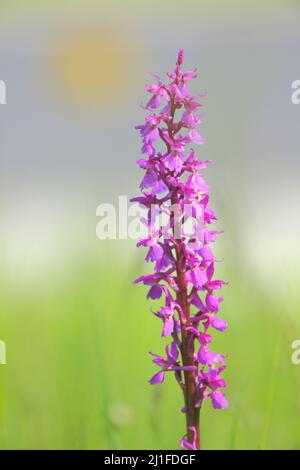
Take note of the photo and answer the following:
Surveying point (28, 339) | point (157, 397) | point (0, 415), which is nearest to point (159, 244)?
point (157, 397)

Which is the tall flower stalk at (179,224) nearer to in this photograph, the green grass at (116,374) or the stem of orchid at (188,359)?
the stem of orchid at (188,359)

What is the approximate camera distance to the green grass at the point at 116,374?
12.3ft

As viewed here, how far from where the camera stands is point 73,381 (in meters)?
4.33

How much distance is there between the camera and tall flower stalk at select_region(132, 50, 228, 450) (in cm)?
260

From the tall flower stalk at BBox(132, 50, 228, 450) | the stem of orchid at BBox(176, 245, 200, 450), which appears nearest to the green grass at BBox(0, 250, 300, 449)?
the stem of orchid at BBox(176, 245, 200, 450)

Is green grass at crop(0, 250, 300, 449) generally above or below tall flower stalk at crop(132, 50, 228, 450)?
below

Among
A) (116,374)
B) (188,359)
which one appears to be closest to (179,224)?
(188,359)

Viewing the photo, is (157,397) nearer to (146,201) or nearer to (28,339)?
(146,201)

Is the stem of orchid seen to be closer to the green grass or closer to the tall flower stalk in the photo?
the tall flower stalk

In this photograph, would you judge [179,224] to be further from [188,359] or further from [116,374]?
[116,374]

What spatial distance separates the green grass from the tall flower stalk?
759mm

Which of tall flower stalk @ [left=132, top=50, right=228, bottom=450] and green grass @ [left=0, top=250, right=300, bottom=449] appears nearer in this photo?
tall flower stalk @ [left=132, top=50, right=228, bottom=450]

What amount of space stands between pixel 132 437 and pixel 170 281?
1.72 meters

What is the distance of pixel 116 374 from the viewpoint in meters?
4.69
